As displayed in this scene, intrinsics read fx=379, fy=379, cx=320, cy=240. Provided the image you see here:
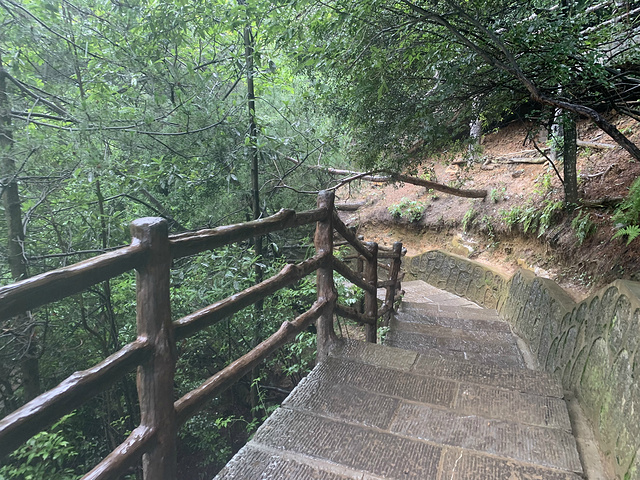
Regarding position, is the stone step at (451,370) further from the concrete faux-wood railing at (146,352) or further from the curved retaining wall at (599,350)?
the concrete faux-wood railing at (146,352)

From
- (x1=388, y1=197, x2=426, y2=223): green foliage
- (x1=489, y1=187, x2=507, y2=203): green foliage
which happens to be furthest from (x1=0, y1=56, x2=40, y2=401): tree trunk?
(x1=388, y1=197, x2=426, y2=223): green foliage

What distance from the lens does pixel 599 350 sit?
2393mm

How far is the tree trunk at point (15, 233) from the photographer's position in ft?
9.59

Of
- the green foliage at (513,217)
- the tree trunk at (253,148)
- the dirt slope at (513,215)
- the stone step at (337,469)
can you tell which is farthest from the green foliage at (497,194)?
the stone step at (337,469)

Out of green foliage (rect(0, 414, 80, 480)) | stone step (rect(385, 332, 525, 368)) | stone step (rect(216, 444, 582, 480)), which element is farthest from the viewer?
stone step (rect(385, 332, 525, 368))

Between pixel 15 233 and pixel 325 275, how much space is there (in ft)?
8.70

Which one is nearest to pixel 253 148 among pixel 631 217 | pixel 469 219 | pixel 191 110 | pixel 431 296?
pixel 191 110

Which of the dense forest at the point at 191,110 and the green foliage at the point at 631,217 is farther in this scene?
the green foliage at the point at 631,217

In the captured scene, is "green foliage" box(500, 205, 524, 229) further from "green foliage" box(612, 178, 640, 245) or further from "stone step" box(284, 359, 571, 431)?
"stone step" box(284, 359, 571, 431)

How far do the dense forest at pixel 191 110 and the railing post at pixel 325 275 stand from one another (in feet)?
3.02

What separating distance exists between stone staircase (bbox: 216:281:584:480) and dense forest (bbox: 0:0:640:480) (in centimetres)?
141

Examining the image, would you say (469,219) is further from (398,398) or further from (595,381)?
(398,398)

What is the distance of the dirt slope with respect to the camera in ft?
13.7

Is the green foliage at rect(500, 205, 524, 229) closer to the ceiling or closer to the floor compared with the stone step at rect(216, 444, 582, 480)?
closer to the ceiling
